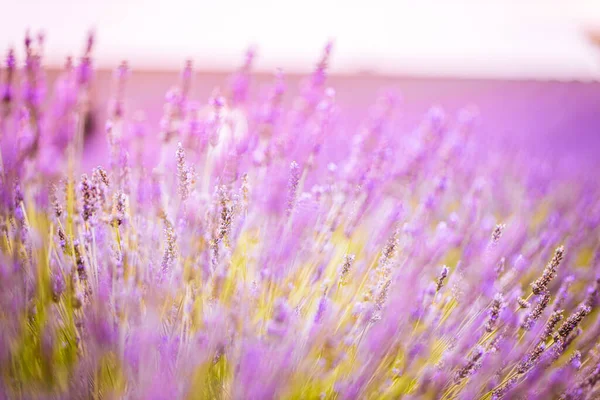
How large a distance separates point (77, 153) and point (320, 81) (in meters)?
0.95

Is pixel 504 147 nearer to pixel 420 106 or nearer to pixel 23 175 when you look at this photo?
pixel 420 106

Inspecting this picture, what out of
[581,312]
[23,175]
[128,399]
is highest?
[23,175]

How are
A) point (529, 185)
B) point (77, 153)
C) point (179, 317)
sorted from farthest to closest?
point (529, 185) → point (77, 153) → point (179, 317)

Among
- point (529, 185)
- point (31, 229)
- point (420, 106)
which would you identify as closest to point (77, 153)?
point (31, 229)

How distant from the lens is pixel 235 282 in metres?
1.64

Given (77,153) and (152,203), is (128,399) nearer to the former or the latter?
(152,203)

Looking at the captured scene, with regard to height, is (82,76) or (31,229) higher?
(82,76)

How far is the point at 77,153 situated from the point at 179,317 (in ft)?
2.54

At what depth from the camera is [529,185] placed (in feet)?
10.3

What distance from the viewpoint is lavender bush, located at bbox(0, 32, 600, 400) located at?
1168 mm

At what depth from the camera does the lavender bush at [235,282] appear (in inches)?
46.0

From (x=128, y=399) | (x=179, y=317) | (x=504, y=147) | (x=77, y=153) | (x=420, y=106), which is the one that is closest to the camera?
(x=128, y=399)

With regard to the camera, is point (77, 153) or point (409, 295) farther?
point (77, 153)

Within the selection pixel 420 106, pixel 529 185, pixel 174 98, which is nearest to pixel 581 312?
pixel 174 98
